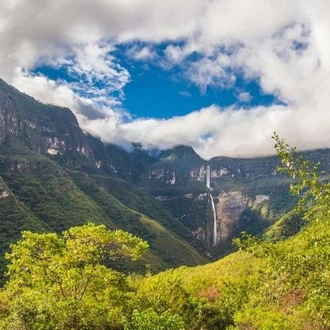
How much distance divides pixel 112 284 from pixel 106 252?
2480mm

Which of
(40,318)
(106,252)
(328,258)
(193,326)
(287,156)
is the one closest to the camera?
(328,258)

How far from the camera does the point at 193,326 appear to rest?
112 ft

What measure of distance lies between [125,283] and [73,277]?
191 inches

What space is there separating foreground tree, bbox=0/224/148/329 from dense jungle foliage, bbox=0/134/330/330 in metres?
0.06

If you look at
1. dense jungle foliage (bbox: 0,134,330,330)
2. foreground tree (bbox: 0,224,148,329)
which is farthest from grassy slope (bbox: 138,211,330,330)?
foreground tree (bbox: 0,224,148,329)

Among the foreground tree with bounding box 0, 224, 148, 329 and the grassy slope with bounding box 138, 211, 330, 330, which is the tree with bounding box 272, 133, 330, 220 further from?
the foreground tree with bounding box 0, 224, 148, 329

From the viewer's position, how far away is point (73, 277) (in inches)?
1041

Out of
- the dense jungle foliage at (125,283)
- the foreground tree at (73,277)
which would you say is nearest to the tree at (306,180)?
the dense jungle foliage at (125,283)

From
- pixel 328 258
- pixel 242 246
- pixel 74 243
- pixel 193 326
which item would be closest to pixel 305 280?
pixel 328 258

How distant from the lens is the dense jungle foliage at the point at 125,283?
1422 centimetres

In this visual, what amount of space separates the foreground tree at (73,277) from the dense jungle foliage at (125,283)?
0.06 meters

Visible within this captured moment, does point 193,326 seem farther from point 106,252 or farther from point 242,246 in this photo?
point 242,246

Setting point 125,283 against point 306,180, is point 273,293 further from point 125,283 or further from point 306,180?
point 125,283

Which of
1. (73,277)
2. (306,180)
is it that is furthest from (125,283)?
(306,180)
